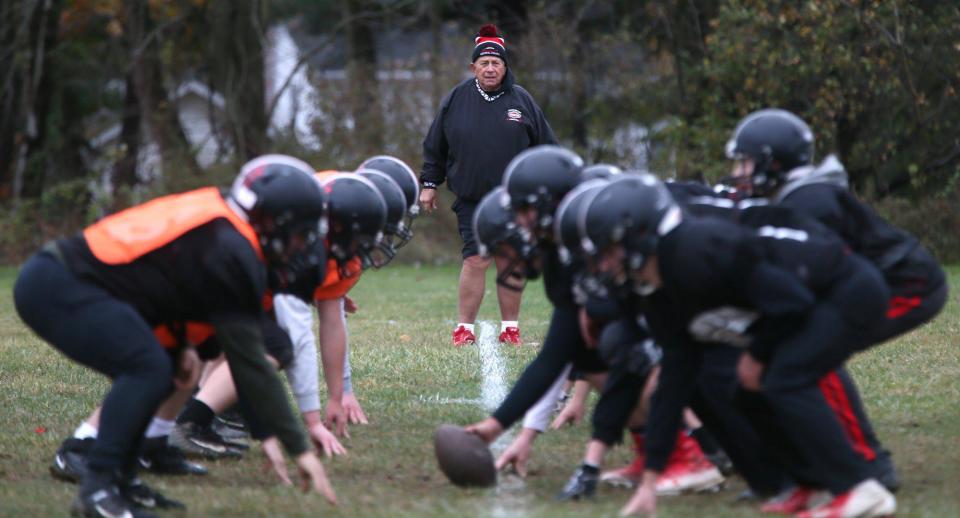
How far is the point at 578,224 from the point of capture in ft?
14.6

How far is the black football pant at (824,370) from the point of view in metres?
4.34

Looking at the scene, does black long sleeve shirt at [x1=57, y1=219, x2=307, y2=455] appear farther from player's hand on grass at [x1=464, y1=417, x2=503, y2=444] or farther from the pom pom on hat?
the pom pom on hat

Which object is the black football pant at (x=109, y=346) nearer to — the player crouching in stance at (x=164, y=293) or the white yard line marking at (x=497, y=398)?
the player crouching in stance at (x=164, y=293)

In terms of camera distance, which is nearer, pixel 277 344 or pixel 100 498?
pixel 100 498

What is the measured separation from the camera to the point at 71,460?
5.20 m

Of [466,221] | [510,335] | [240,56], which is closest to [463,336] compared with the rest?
[510,335]

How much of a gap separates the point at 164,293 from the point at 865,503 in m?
2.53

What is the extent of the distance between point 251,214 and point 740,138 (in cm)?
187

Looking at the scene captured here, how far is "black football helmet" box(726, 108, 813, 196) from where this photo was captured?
4.84 metres

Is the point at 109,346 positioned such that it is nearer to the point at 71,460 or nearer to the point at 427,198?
the point at 71,460

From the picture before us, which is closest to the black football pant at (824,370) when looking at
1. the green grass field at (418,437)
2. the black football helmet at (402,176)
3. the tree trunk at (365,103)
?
the green grass field at (418,437)

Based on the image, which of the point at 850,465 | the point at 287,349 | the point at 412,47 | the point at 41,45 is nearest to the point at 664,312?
the point at 850,465

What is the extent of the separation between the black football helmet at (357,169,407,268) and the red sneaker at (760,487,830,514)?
194 cm

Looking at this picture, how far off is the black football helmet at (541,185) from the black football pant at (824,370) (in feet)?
3.35
